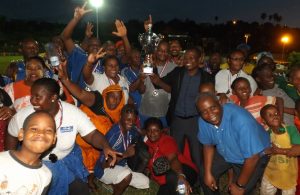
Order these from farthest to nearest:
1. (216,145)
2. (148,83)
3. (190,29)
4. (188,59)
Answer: (190,29), (148,83), (188,59), (216,145)

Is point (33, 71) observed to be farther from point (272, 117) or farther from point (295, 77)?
point (295, 77)

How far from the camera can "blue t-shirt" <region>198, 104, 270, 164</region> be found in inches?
165

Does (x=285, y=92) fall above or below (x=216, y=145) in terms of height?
above

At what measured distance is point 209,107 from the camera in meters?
4.20

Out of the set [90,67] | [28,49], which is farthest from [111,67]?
[28,49]

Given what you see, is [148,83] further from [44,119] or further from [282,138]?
[44,119]

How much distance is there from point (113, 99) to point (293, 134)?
2.71 m

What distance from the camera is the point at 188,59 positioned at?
5.87 metres

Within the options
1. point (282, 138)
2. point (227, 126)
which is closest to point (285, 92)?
point (282, 138)

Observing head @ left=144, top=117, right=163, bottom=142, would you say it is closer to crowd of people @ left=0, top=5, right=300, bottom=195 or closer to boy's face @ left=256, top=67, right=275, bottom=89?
crowd of people @ left=0, top=5, right=300, bottom=195

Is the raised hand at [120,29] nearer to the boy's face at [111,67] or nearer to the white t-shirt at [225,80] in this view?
the boy's face at [111,67]

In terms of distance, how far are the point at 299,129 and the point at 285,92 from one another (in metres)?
0.84

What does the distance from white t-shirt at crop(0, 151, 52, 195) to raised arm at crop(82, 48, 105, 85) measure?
2.33 m

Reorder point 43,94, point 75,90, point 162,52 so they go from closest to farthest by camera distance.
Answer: point 43,94 < point 75,90 < point 162,52
